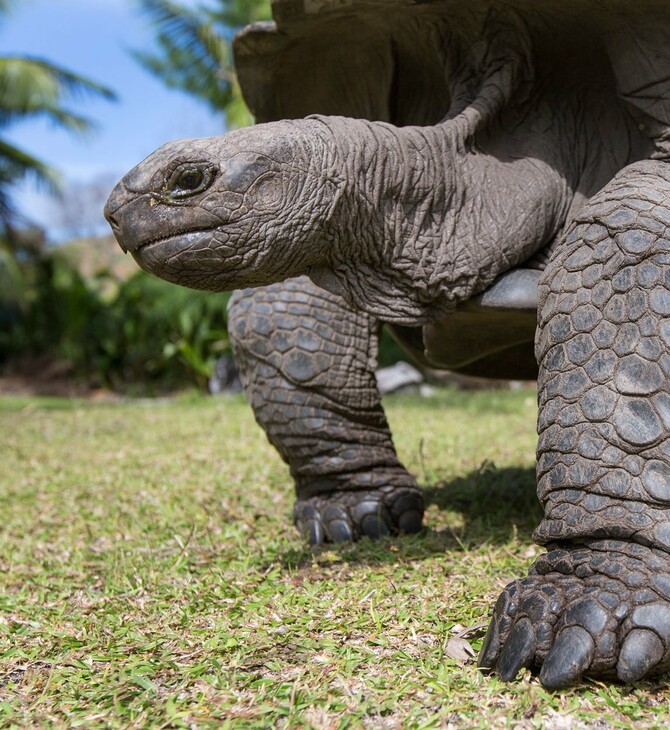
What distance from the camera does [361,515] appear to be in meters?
2.81

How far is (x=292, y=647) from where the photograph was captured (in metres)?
1.81

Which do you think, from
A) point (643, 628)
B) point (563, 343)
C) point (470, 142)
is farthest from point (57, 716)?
point (470, 142)

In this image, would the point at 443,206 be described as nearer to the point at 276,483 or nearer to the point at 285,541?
the point at 285,541

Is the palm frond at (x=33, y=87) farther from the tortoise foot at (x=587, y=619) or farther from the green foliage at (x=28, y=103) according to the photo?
the tortoise foot at (x=587, y=619)

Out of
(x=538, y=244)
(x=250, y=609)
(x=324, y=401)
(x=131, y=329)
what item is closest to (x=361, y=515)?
(x=324, y=401)

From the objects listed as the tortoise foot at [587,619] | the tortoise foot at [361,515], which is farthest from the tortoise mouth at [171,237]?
the tortoise foot at [361,515]

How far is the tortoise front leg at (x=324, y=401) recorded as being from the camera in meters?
2.79

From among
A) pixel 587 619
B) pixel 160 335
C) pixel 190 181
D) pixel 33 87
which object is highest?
pixel 33 87

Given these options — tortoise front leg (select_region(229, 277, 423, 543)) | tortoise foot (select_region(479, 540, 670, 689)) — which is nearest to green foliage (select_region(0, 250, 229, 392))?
tortoise front leg (select_region(229, 277, 423, 543))

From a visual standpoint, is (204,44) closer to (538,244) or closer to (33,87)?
(33,87)

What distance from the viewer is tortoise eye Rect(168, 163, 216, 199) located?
5.86ft

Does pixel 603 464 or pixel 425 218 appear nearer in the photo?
pixel 603 464

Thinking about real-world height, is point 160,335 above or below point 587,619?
above

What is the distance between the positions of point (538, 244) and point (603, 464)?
0.82 meters
